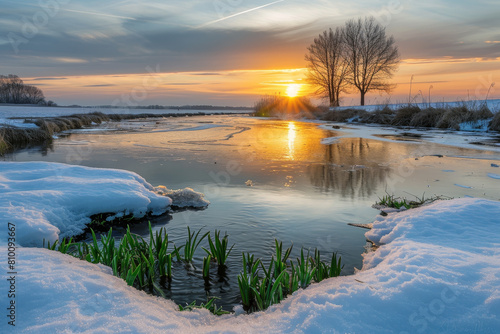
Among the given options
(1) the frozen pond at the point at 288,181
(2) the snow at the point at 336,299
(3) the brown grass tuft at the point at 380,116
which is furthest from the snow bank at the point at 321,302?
(3) the brown grass tuft at the point at 380,116

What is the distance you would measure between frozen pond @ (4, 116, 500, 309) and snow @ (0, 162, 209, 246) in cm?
43

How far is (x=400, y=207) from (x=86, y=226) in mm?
4484

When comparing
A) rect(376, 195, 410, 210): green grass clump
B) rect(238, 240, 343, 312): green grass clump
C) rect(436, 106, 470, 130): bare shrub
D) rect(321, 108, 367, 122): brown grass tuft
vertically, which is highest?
rect(321, 108, 367, 122): brown grass tuft

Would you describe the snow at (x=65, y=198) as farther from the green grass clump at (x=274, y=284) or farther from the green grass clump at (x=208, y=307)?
the green grass clump at (x=274, y=284)

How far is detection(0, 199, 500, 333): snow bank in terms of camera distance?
210cm

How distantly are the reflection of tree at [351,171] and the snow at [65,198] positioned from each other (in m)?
2.80

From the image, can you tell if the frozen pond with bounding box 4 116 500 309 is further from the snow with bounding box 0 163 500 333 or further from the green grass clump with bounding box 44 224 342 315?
the snow with bounding box 0 163 500 333

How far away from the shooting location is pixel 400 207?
5184 mm

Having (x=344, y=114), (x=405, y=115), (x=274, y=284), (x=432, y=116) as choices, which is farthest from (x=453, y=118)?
(x=274, y=284)

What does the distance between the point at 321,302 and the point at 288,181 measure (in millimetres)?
4898

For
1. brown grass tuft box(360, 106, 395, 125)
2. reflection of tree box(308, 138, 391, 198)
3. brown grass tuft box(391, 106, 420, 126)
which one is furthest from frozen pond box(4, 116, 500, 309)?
brown grass tuft box(360, 106, 395, 125)

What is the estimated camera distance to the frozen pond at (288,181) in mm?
4160

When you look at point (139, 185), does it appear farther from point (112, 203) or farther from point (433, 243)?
point (433, 243)

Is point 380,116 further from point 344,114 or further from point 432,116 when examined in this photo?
point 432,116
